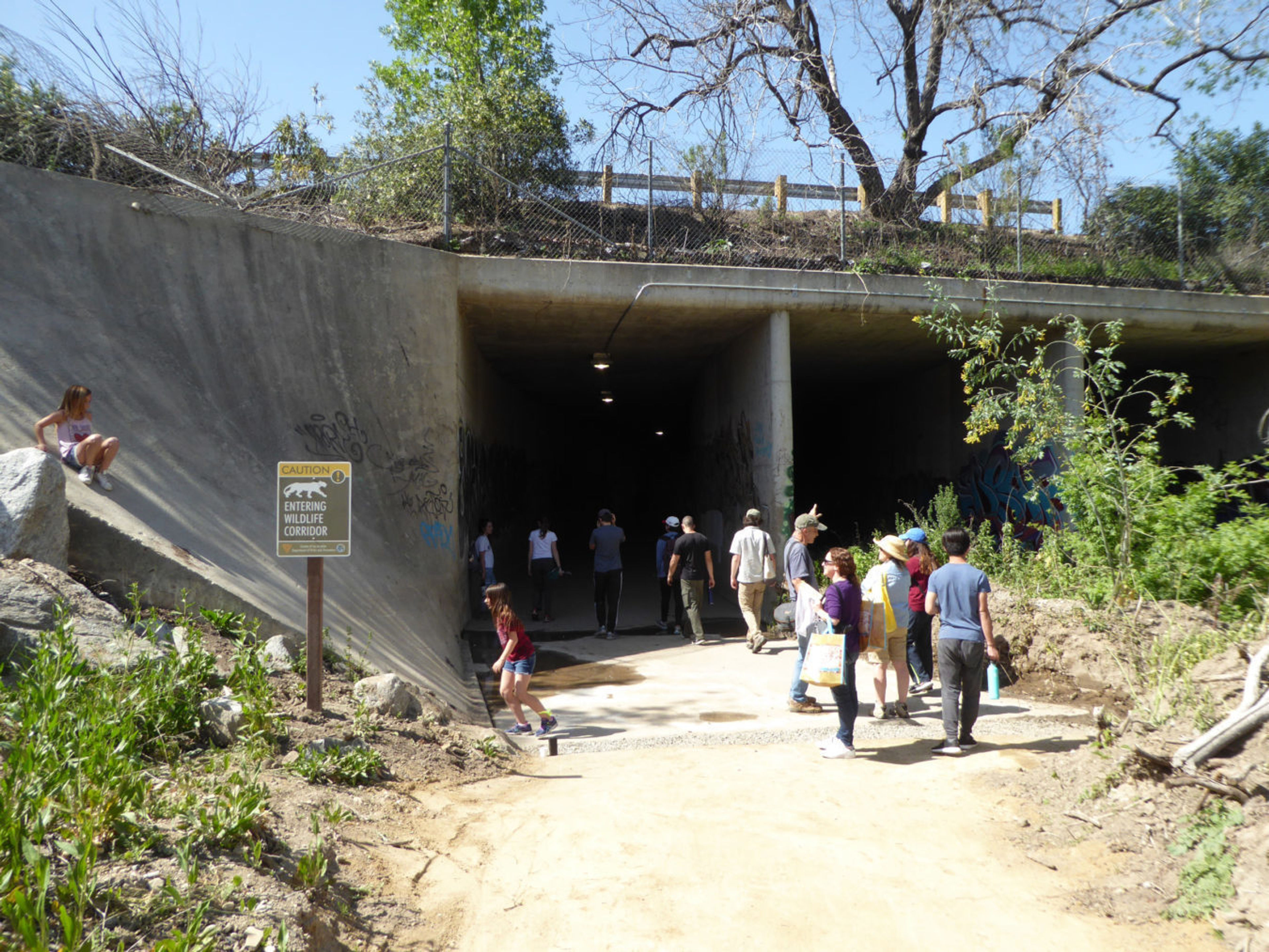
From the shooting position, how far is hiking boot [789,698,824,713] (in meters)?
7.05

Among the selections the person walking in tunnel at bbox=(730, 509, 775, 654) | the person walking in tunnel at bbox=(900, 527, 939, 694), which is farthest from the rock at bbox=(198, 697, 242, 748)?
the person walking in tunnel at bbox=(730, 509, 775, 654)

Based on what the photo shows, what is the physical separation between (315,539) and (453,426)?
523cm

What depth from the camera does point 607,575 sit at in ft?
36.1

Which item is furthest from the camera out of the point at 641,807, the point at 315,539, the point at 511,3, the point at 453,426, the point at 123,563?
the point at 511,3

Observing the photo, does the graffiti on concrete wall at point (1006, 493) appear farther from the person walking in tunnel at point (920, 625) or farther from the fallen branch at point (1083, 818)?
the fallen branch at point (1083, 818)

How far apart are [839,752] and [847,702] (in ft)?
1.23

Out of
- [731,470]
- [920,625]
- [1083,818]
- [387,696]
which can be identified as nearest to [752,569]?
[920,625]

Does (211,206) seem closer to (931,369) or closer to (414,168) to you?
(414,168)

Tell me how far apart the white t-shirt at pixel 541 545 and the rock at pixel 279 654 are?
18.4 ft

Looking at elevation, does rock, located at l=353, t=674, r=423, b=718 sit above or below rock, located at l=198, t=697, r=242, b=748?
below

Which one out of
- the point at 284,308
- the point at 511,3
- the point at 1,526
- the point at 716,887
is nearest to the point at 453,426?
the point at 284,308

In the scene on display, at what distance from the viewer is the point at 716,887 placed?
12.6ft

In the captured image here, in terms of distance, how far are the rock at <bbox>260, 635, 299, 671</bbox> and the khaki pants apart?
525 centimetres

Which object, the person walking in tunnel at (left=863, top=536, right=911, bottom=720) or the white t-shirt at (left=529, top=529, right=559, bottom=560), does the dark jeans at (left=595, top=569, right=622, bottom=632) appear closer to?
the white t-shirt at (left=529, top=529, right=559, bottom=560)
